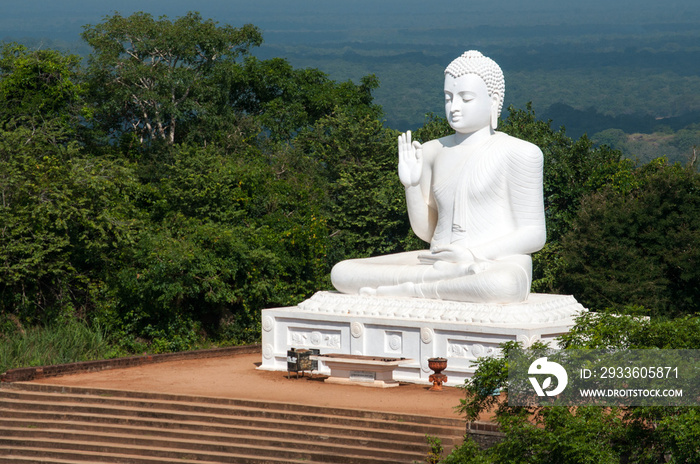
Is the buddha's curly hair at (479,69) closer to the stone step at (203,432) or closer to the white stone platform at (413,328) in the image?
the white stone platform at (413,328)

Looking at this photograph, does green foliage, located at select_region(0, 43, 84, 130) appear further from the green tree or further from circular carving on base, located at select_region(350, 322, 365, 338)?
circular carving on base, located at select_region(350, 322, 365, 338)

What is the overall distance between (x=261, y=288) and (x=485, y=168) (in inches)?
234

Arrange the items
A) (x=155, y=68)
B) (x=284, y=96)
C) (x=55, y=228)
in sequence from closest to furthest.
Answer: (x=55, y=228)
(x=155, y=68)
(x=284, y=96)

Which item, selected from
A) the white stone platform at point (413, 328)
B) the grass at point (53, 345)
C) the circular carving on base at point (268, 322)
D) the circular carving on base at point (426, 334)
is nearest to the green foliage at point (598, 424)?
the white stone platform at point (413, 328)

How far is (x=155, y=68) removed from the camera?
29.1m

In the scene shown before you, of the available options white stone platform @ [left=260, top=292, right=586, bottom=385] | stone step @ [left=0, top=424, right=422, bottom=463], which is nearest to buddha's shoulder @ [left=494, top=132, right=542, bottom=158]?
white stone platform @ [left=260, top=292, right=586, bottom=385]

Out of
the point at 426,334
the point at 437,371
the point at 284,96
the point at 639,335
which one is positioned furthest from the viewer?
the point at 284,96

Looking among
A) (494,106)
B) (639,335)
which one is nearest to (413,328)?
(494,106)

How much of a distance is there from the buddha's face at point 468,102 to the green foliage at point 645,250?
5.88m

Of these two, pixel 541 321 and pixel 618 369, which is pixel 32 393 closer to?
pixel 541 321

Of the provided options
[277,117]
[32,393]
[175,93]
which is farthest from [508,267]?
[277,117]

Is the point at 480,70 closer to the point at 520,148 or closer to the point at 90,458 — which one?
the point at 520,148

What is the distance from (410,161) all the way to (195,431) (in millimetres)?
6571

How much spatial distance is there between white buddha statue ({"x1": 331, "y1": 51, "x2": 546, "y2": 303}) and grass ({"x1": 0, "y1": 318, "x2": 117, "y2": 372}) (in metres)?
5.11
